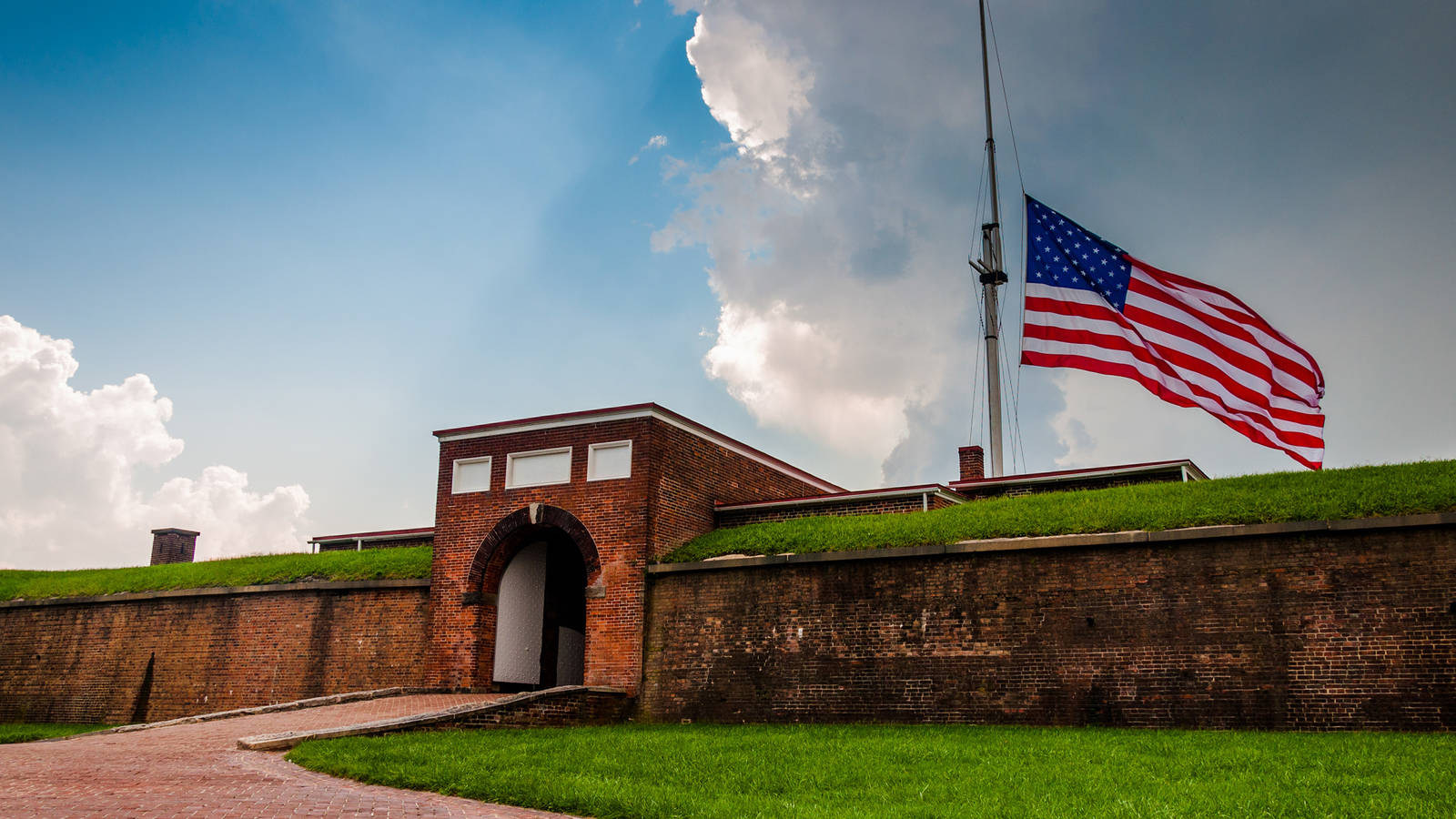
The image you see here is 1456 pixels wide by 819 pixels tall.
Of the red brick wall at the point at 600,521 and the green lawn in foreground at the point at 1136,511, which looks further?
the red brick wall at the point at 600,521

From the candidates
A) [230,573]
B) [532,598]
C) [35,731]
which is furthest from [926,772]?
[230,573]

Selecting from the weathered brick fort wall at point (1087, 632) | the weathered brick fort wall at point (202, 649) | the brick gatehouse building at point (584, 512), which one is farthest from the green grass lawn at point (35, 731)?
the weathered brick fort wall at point (1087, 632)

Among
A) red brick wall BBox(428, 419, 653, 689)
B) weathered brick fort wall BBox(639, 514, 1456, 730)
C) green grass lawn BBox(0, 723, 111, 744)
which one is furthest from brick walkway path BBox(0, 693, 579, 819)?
weathered brick fort wall BBox(639, 514, 1456, 730)

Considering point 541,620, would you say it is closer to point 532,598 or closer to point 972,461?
point 532,598

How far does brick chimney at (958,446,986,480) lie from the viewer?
23.4 m

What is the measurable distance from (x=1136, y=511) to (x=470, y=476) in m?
12.4

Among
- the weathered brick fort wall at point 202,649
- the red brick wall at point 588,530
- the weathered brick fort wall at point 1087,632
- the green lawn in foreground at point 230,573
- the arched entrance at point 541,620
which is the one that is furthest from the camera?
the green lawn in foreground at point 230,573

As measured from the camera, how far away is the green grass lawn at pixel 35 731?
1714 centimetres

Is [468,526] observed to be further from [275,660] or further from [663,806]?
[663,806]

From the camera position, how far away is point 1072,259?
62.2 ft

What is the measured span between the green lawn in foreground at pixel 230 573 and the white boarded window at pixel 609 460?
4.41 meters

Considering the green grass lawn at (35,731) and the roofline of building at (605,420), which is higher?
the roofline of building at (605,420)

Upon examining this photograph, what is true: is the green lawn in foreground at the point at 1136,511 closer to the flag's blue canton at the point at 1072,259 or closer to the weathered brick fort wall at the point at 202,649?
the flag's blue canton at the point at 1072,259

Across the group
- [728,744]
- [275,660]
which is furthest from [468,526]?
[728,744]
